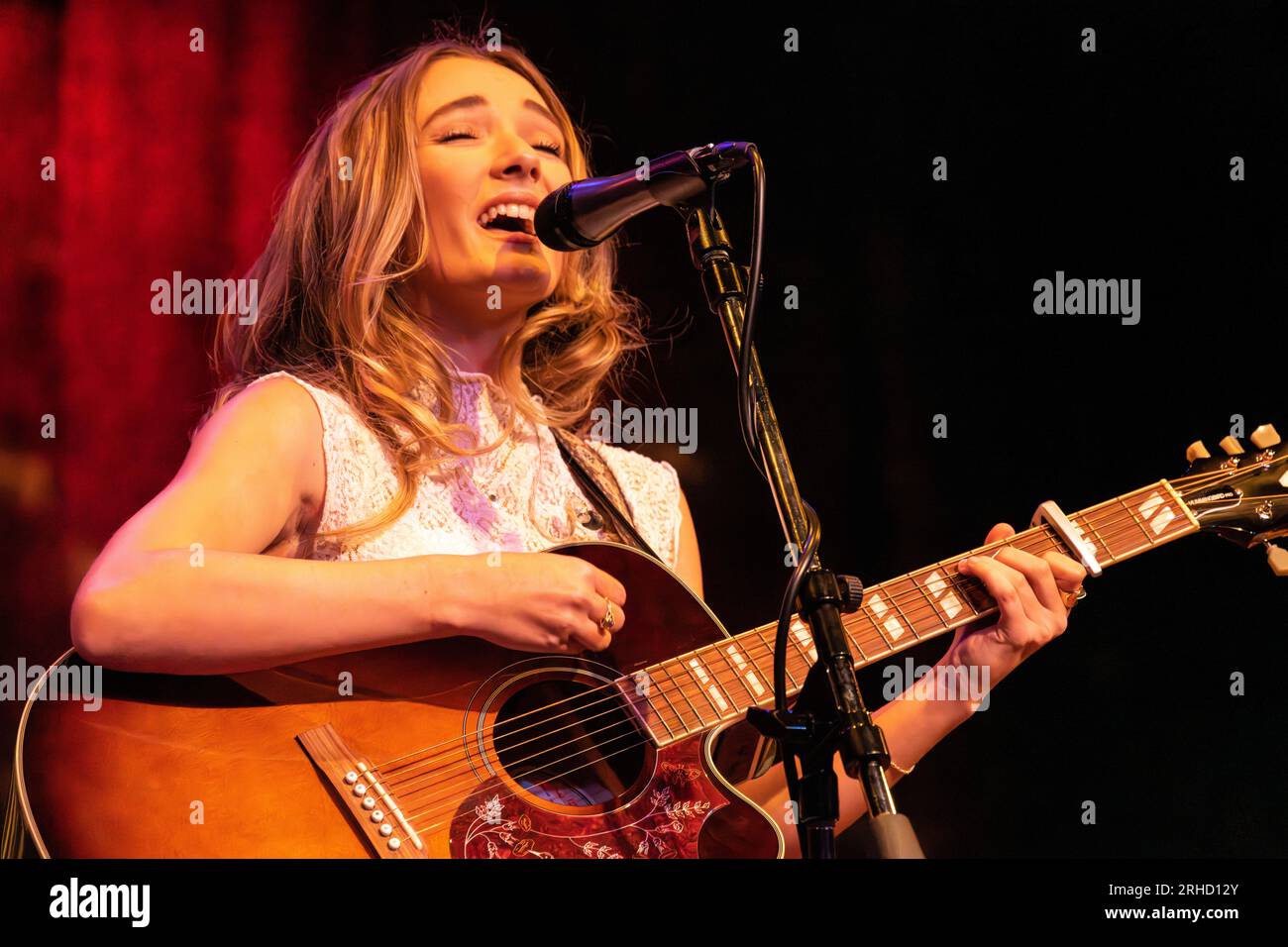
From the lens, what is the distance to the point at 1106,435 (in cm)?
247

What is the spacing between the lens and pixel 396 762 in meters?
1.56

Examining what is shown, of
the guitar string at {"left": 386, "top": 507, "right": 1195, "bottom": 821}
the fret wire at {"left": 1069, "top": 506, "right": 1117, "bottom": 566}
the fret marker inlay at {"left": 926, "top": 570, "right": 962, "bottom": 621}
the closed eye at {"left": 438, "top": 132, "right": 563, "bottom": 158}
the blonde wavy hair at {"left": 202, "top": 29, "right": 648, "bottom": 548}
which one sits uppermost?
the closed eye at {"left": 438, "top": 132, "right": 563, "bottom": 158}

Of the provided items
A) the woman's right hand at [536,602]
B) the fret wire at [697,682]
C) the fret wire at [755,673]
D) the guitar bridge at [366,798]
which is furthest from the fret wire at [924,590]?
the guitar bridge at [366,798]

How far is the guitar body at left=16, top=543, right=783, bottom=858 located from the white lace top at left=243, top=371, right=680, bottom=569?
27 centimetres

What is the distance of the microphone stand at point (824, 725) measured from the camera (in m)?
1.17

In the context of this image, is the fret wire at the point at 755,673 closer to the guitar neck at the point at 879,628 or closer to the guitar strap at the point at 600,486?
the guitar neck at the point at 879,628

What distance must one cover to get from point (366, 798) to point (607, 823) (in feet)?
1.10

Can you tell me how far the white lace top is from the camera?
186cm

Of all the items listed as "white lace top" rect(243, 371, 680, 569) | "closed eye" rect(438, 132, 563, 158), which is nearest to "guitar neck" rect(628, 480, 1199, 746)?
"white lace top" rect(243, 371, 680, 569)

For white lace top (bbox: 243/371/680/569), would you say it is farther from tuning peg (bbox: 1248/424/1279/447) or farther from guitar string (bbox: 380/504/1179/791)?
tuning peg (bbox: 1248/424/1279/447)

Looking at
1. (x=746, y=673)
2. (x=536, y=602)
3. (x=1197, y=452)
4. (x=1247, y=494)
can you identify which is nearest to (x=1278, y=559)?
(x=1247, y=494)
